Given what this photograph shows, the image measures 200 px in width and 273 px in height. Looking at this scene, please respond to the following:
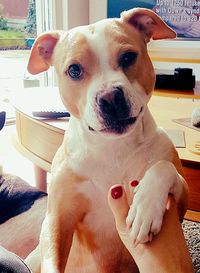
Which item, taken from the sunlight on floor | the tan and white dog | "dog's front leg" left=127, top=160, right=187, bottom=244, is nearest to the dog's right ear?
the tan and white dog

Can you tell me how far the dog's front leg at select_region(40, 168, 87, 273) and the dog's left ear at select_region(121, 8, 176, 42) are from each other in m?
0.44

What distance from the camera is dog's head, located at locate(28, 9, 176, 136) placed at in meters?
0.85

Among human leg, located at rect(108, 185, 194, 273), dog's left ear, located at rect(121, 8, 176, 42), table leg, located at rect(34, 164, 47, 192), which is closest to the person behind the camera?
human leg, located at rect(108, 185, 194, 273)

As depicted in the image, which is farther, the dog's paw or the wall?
the wall

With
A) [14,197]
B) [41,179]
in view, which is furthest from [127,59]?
[41,179]

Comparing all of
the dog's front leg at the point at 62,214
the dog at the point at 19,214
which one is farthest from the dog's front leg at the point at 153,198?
the dog at the point at 19,214

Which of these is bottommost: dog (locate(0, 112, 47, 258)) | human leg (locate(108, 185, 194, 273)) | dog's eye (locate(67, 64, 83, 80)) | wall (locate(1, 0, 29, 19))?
dog (locate(0, 112, 47, 258))

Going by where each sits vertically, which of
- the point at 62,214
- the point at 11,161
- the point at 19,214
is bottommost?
the point at 11,161

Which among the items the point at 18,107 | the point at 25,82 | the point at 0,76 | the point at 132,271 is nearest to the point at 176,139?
the point at 132,271

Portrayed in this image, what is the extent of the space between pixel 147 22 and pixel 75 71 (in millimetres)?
261

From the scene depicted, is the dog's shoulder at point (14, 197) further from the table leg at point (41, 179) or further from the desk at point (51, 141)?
the table leg at point (41, 179)

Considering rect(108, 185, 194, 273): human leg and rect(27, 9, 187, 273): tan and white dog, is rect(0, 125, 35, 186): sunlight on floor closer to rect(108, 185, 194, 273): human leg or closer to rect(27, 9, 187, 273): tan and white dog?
rect(27, 9, 187, 273): tan and white dog

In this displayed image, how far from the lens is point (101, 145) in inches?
37.7

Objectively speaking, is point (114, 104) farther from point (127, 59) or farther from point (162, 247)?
point (162, 247)
